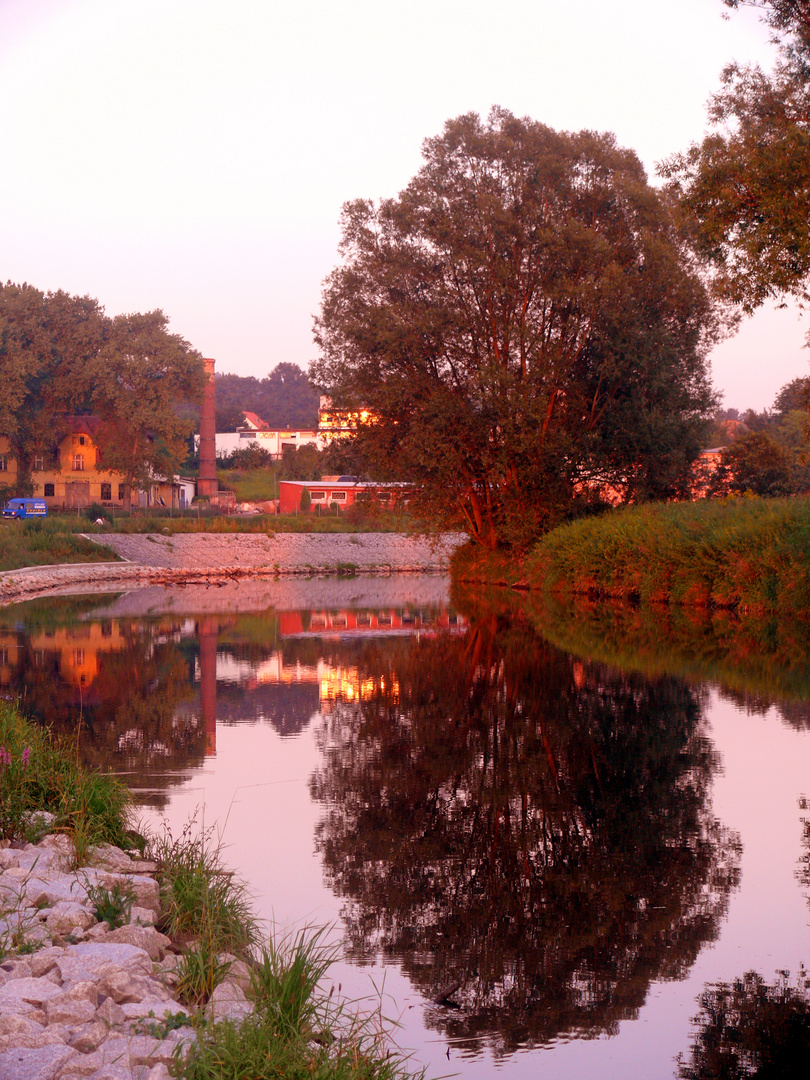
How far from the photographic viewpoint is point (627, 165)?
105ft

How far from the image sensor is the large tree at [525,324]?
30.5 metres

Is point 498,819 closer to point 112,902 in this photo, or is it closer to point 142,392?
point 112,902

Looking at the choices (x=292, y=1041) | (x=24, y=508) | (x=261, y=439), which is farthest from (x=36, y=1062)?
(x=261, y=439)

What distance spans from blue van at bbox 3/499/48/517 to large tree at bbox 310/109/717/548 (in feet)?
121

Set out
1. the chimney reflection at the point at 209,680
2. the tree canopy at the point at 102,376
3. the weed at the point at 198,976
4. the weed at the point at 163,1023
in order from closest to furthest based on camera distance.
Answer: the weed at the point at 163,1023
the weed at the point at 198,976
the chimney reflection at the point at 209,680
the tree canopy at the point at 102,376

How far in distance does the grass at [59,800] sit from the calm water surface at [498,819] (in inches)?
23.8

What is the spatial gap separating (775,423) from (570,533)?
230 feet

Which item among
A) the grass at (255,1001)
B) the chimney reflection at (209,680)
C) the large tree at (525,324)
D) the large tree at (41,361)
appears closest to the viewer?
the grass at (255,1001)

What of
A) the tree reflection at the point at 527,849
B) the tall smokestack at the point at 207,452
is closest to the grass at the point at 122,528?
the tall smokestack at the point at 207,452

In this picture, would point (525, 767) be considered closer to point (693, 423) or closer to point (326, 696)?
point (326, 696)

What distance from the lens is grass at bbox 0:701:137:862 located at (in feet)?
19.2

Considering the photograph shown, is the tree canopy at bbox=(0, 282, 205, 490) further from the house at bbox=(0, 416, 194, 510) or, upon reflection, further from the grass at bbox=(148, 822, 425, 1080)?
the grass at bbox=(148, 822, 425, 1080)

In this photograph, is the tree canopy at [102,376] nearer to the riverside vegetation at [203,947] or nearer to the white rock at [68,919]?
the riverside vegetation at [203,947]

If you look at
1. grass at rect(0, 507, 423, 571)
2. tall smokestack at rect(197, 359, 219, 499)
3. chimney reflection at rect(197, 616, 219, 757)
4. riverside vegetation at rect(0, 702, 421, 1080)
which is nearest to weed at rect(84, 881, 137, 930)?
riverside vegetation at rect(0, 702, 421, 1080)
